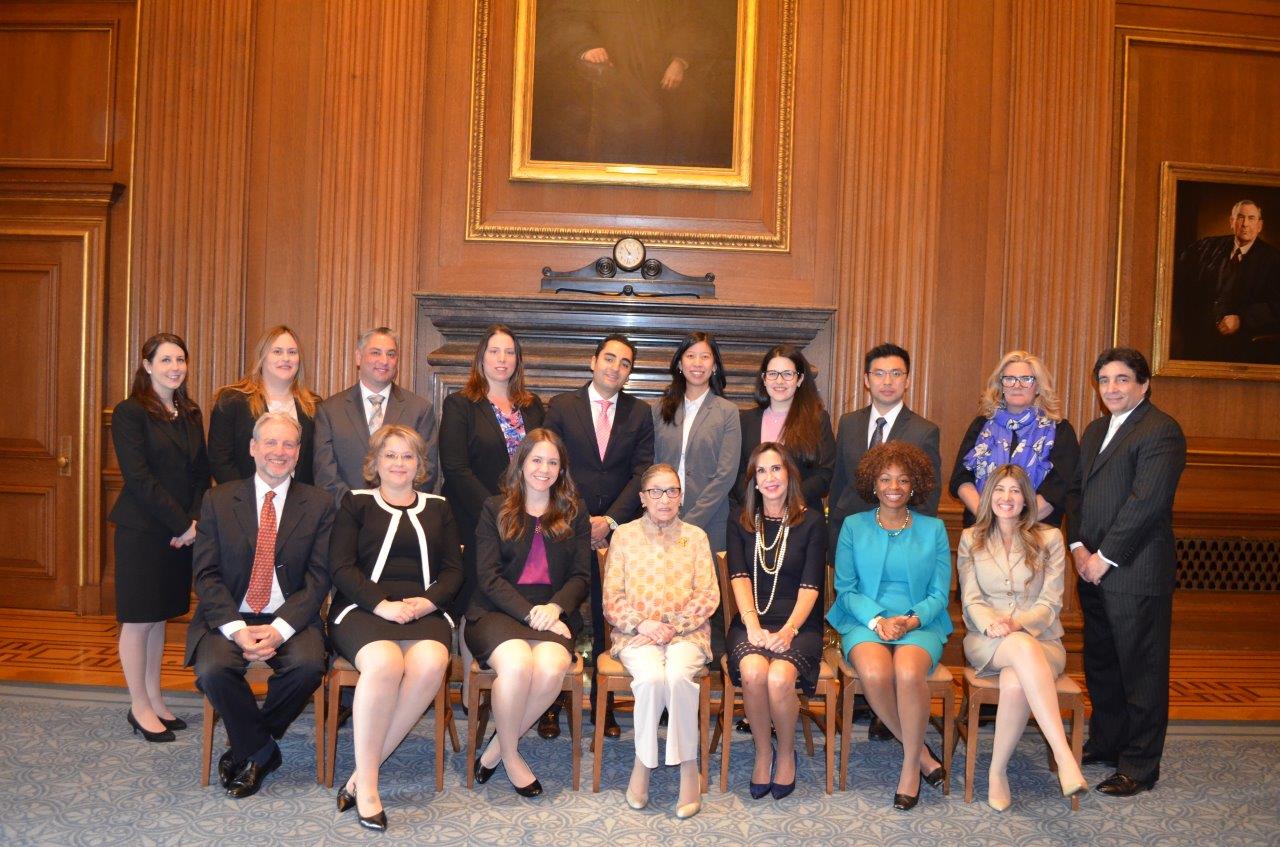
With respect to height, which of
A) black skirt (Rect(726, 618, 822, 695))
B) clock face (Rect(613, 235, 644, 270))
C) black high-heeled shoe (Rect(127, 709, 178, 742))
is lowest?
black high-heeled shoe (Rect(127, 709, 178, 742))

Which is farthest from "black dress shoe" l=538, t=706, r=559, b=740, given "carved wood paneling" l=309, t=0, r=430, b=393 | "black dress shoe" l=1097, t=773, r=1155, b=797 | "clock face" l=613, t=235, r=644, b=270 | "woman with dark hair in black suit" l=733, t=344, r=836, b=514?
"clock face" l=613, t=235, r=644, b=270

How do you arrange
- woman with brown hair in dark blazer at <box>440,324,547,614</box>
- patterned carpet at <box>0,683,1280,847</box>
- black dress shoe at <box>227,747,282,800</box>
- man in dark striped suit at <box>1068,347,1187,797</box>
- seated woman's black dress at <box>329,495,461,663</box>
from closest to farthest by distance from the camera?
patterned carpet at <box>0,683,1280,847</box>
black dress shoe at <box>227,747,282,800</box>
seated woman's black dress at <box>329,495,461,663</box>
man in dark striped suit at <box>1068,347,1187,797</box>
woman with brown hair in dark blazer at <box>440,324,547,614</box>

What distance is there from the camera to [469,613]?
13.0 feet

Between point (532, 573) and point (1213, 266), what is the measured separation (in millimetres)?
4725

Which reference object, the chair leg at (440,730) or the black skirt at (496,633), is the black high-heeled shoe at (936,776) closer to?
the black skirt at (496,633)

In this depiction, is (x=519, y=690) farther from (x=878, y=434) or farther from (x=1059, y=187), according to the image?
(x=1059, y=187)

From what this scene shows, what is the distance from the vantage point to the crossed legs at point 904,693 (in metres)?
3.67

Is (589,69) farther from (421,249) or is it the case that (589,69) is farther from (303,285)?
(303,285)

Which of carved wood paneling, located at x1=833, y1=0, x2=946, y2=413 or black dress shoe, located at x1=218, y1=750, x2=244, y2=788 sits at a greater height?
carved wood paneling, located at x1=833, y1=0, x2=946, y2=413

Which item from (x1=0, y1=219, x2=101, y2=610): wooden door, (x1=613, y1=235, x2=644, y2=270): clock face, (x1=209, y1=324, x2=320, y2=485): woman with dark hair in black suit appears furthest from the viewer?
(x1=0, y1=219, x2=101, y2=610): wooden door

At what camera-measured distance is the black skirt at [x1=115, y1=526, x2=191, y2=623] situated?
4.07 m

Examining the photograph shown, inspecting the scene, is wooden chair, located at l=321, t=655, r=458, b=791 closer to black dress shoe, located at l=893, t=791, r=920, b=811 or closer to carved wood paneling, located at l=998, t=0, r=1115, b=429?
black dress shoe, located at l=893, t=791, r=920, b=811

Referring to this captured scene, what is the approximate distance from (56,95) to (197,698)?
3910mm

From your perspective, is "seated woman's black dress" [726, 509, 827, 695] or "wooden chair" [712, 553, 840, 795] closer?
"wooden chair" [712, 553, 840, 795]
